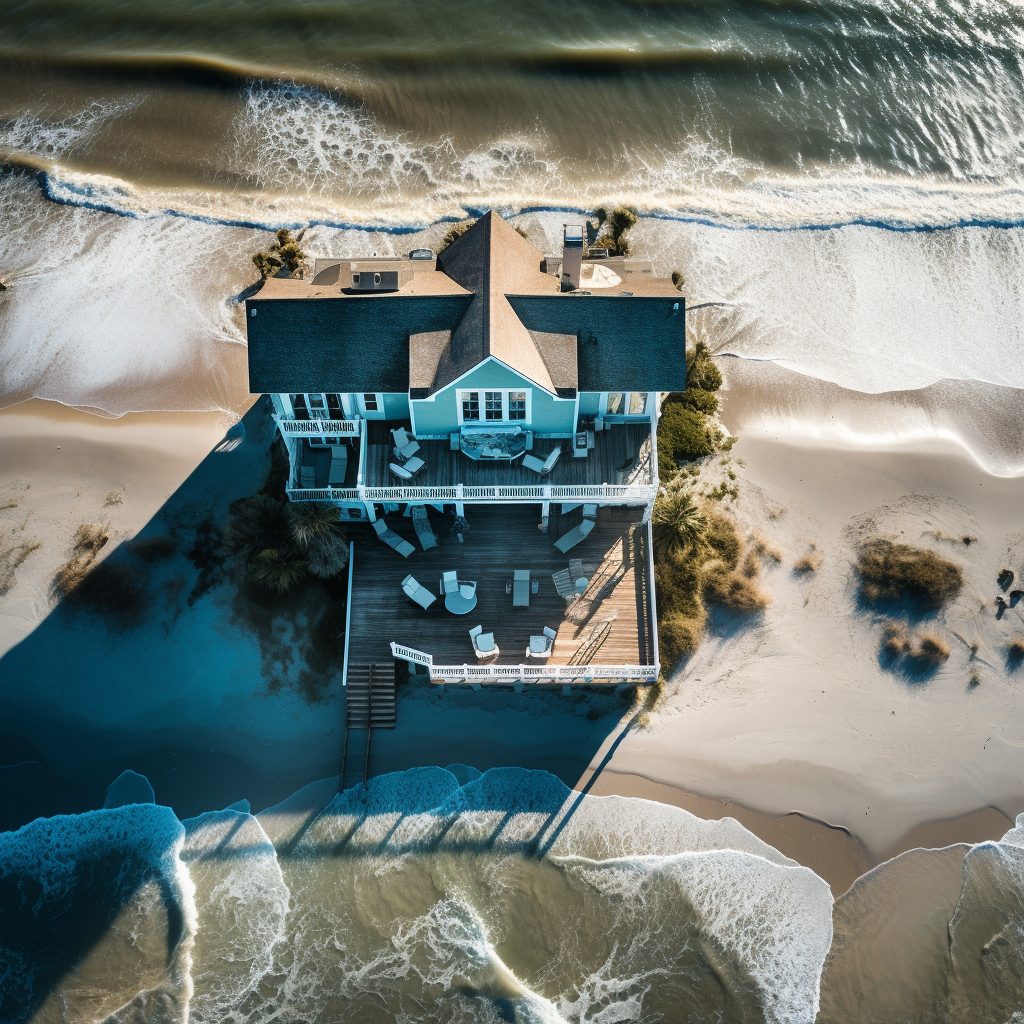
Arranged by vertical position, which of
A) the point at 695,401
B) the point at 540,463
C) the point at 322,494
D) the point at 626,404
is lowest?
the point at 322,494

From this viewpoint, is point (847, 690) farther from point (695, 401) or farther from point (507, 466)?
point (507, 466)


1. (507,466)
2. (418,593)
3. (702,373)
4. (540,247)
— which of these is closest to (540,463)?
(507,466)


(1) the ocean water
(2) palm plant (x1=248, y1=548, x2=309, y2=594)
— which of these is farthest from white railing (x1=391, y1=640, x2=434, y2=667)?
(2) palm plant (x1=248, y1=548, x2=309, y2=594)

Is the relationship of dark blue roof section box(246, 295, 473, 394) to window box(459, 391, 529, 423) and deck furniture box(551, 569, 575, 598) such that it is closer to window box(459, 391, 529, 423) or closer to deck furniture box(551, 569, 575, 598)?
window box(459, 391, 529, 423)

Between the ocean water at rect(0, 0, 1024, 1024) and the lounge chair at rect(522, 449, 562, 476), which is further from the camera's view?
the lounge chair at rect(522, 449, 562, 476)

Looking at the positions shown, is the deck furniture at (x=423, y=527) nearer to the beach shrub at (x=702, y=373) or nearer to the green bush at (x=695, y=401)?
the green bush at (x=695, y=401)

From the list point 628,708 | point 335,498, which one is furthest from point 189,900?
point 628,708

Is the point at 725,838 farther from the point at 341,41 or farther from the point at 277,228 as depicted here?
the point at 341,41
